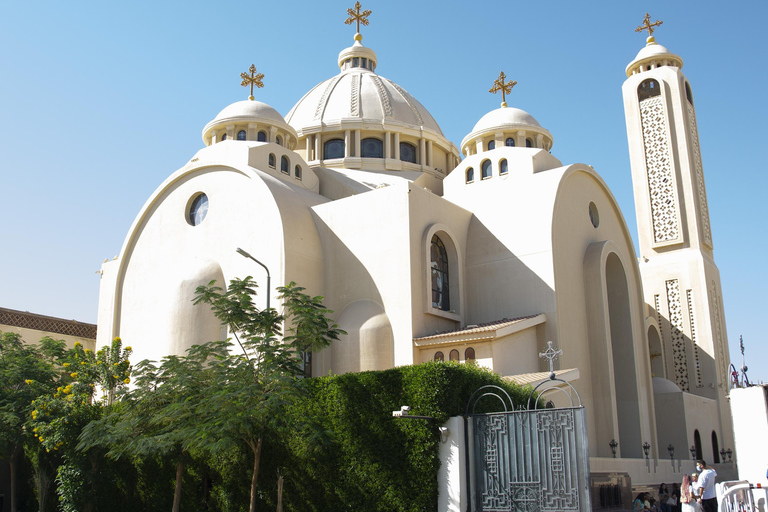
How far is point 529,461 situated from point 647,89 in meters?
23.6

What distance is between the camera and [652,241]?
94.9 ft

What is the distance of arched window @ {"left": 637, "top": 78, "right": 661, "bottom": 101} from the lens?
30422 millimetres

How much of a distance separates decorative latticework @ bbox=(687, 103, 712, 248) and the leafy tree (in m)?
22.7

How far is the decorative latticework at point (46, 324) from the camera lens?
2628 centimetres

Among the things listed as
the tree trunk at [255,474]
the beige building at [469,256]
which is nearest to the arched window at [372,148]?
the beige building at [469,256]

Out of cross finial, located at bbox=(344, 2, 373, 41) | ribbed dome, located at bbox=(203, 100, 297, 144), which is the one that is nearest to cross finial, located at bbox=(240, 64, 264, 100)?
ribbed dome, located at bbox=(203, 100, 297, 144)

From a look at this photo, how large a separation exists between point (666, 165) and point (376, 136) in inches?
439

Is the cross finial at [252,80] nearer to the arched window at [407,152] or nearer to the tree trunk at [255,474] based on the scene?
the arched window at [407,152]

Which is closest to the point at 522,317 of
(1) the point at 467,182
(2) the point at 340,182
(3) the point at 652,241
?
(1) the point at 467,182

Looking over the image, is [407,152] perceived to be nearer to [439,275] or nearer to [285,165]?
[285,165]

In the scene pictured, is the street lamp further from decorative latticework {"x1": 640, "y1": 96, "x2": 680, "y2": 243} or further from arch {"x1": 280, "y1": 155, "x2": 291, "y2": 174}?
arch {"x1": 280, "y1": 155, "x2": 291, "y2": 174}

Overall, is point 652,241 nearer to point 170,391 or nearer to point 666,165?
point 666,165

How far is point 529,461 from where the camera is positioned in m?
10.8

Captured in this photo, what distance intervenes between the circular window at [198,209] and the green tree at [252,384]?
324 inches
